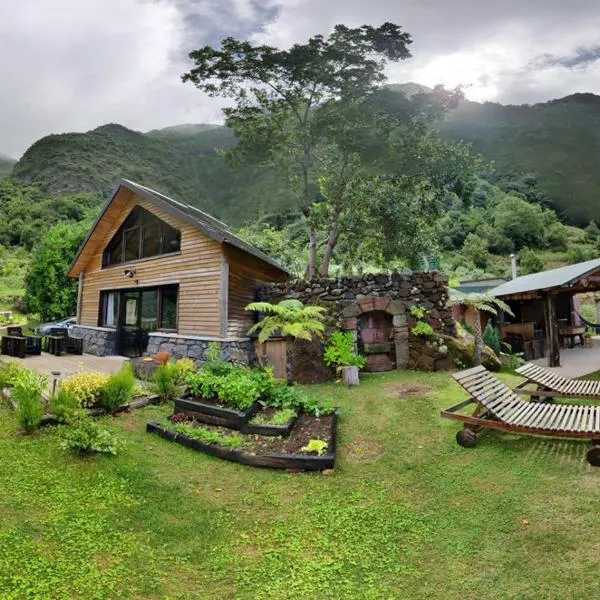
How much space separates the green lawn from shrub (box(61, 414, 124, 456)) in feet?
0.51

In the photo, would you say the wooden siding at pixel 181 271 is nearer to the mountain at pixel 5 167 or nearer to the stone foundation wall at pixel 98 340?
the stone foundation wall at pixel 98 340

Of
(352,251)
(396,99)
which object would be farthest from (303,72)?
(352,251)

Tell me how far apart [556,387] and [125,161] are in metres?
73.2

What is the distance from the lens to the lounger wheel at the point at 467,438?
568cm

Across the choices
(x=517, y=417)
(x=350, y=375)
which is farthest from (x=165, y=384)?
(x=517, y=417)

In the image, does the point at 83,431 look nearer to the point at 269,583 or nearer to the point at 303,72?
the point at 269,583

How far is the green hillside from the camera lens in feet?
192

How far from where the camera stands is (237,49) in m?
16.2

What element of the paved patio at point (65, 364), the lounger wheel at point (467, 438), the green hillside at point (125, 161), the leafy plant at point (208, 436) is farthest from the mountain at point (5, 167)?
the lounger wheel at point (467, 438)

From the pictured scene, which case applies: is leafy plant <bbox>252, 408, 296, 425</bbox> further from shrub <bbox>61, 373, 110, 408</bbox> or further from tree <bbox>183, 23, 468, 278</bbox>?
tree <bbox>183, 23, 468, 278</bbox>

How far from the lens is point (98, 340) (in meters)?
16.0

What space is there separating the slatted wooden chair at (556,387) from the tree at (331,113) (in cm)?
958

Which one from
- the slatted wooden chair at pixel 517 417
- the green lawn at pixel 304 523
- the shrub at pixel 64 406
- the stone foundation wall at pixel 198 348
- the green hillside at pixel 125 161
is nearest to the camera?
the green lawn at pixel 304 523

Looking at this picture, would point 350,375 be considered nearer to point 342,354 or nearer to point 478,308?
point 342,354
